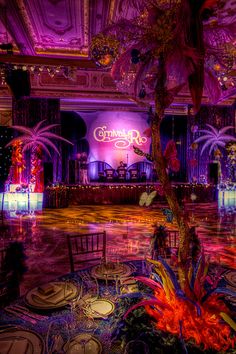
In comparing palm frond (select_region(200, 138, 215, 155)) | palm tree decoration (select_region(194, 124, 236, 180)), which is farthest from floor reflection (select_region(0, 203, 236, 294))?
palm tree decoration (select_region(194, 124, 236, 180))

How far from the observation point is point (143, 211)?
31.9ft

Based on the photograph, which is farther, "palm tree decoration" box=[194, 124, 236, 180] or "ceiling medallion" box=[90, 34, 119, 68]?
"palm tree decoration" box=[194, 124, 236, 180]

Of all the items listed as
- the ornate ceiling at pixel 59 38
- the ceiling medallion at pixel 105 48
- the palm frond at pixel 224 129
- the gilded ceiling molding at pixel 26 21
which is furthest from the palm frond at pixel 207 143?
the ceiling medallion at pixel 105 48

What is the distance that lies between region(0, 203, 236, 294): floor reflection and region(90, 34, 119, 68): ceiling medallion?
64.9 inches

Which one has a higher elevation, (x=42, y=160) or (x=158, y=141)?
(x=42, y=160)

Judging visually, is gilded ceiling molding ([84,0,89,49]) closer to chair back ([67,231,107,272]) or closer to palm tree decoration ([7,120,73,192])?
palm tree decoration ([7,120,73,192])

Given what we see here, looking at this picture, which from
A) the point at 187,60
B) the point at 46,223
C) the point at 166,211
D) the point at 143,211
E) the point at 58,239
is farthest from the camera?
the point at 143,211

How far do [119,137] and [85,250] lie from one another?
910cm

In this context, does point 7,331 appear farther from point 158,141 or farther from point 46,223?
point 46,223

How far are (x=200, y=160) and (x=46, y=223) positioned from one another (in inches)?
311

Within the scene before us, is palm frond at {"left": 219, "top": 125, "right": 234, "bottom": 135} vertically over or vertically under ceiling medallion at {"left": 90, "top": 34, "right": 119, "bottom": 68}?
over

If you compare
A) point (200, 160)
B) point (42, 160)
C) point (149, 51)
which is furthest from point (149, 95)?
point (200, 160)

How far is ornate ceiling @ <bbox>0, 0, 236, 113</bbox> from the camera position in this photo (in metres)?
6.21

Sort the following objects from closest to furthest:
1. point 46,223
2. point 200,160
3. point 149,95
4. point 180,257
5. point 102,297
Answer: point 180,257 → point 149,95 → point 102,297 → point 46,223 → point 200,160
